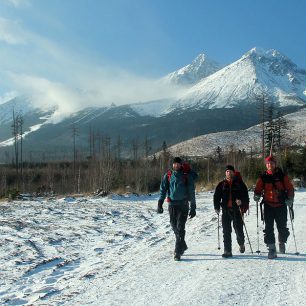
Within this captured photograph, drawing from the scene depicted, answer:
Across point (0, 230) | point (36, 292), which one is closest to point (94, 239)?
point (0, 230)

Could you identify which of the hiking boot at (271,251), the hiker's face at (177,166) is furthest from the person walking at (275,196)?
the hiker's face at (177,166)

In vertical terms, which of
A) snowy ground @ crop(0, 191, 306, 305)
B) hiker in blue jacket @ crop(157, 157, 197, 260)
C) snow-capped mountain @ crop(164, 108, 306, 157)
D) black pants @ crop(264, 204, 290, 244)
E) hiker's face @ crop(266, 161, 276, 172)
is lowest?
snowy ground @ crop(0, 191, 306, 305)

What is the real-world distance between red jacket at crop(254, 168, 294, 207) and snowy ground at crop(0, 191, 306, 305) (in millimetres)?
1148

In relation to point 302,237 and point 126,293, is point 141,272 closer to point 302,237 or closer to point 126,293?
point 126,293

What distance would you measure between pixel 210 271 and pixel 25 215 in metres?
10.8

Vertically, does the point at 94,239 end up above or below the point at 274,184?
below

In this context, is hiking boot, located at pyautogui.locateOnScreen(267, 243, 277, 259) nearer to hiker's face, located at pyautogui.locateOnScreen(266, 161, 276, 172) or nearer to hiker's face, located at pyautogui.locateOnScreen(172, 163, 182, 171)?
hiker's face, located at pyautogui.locateOnScreen(266, 161, 276, 172)

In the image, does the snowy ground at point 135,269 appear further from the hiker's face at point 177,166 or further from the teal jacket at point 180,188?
the hiker's face at point 177,166

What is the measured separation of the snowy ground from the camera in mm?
6688

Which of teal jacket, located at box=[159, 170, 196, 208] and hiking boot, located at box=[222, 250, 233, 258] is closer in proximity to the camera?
hiking boot, located at box=[222, 250, 233, 258]

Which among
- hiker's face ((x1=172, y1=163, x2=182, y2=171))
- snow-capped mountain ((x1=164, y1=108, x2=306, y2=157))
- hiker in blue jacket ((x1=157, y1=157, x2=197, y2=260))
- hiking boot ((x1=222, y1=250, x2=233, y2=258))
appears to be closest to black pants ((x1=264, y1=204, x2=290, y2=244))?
hiking boot ((x1=222, y1=250, x2=233, y2=258))

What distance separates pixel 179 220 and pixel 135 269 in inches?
59.6

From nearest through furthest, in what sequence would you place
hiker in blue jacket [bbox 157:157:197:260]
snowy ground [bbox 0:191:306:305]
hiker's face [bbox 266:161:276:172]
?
1. snowy ground [bbox 0:191:306:305]
2. hiker in blue jacket [bbox 157:157:197:260]
3. hiker's face [bbox 266:161:276:172]

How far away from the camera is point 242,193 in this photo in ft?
31.5
